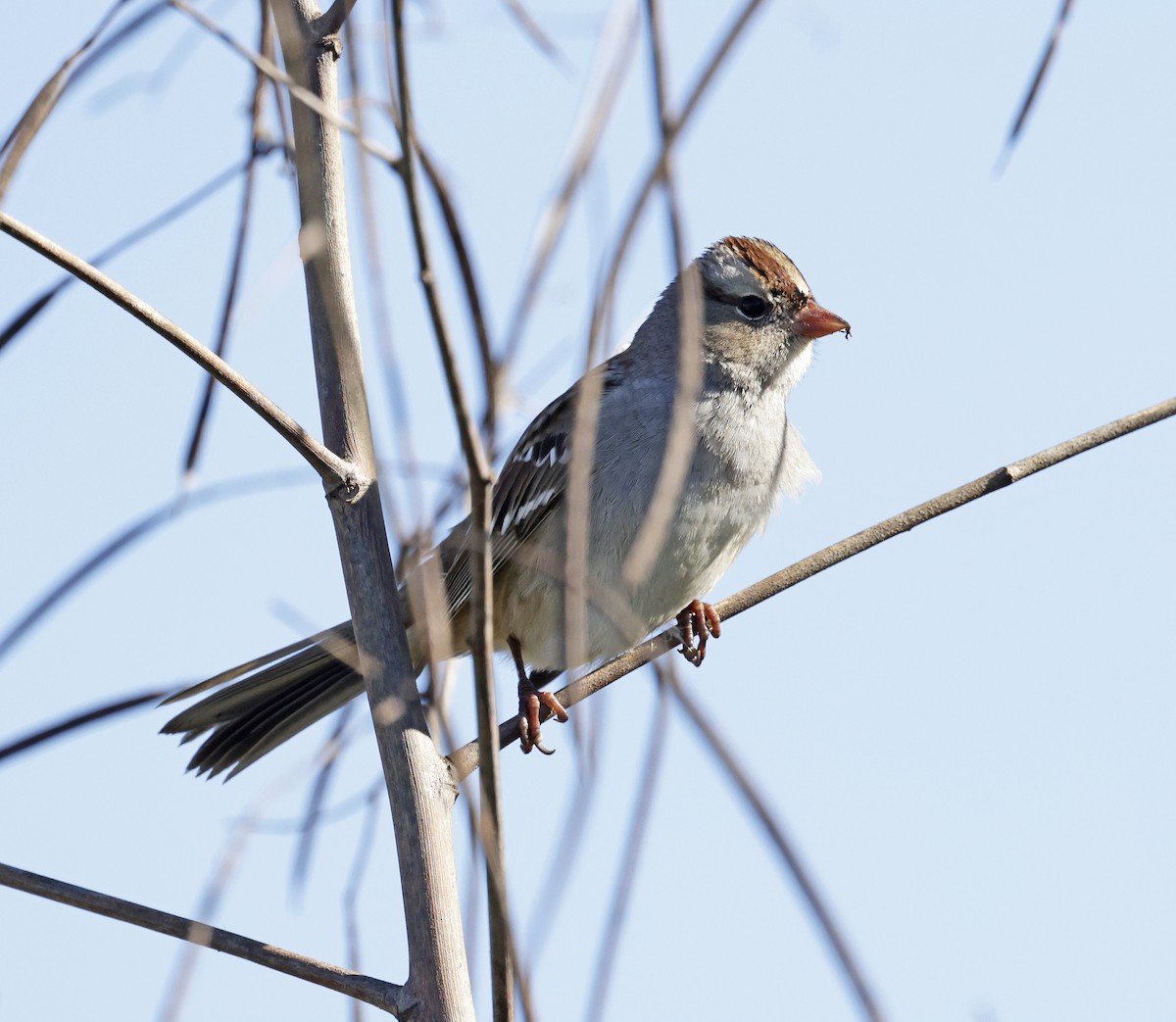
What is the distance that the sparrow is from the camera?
3.10 meters

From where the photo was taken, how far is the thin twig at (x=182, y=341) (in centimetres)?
150

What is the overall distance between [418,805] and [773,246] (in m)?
3.02

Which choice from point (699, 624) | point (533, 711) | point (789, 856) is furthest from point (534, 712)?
point (789, 856)

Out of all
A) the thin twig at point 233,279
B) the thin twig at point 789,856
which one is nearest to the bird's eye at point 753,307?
the thin twig at point 233,279

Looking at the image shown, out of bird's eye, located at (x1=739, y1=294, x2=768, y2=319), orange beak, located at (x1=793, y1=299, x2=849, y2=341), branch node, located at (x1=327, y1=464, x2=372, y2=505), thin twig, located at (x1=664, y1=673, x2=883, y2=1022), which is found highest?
bird's eye, located at (x1=739, y1=294, x2=768, y2=319)

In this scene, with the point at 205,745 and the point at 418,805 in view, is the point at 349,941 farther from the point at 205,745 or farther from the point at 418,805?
the point at 205,745

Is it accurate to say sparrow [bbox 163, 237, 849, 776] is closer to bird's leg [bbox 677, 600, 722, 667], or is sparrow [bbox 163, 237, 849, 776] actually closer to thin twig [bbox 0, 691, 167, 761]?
bird's leg [bbox 677, 600, 722, 667]

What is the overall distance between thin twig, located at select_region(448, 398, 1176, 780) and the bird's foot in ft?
4.97

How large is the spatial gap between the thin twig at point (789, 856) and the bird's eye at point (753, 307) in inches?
123

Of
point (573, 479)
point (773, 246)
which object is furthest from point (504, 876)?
point (773, 246)

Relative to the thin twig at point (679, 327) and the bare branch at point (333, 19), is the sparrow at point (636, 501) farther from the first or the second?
the thin twig at point (679, 327)

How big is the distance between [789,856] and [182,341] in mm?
898

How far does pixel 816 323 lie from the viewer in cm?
413

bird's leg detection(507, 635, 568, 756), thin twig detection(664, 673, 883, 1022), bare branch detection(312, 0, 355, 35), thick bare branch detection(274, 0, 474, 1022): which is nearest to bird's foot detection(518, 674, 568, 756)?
bird's leg detection(507, 635, 568, 756)
